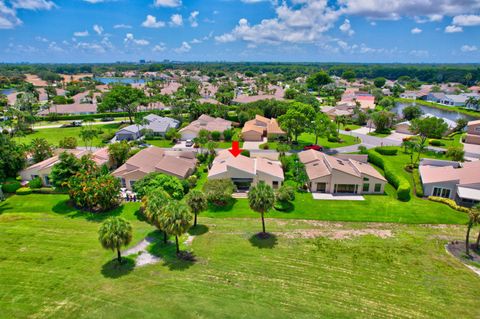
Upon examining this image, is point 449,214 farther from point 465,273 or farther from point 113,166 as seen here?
point 113,166

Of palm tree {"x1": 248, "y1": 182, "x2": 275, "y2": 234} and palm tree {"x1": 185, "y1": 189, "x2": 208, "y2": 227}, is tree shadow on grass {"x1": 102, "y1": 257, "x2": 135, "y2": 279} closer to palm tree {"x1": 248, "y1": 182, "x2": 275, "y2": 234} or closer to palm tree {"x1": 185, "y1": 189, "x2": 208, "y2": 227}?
palm tree {"x1": 185, "y1": 189, "x2": 208, "y2": 227}

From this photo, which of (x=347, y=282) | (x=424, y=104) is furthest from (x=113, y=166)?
(x=424, y=104)

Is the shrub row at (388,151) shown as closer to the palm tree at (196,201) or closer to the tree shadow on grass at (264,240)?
the tree shadow on grass at (264,240)

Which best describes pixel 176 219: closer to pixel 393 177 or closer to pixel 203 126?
pixel 393 177

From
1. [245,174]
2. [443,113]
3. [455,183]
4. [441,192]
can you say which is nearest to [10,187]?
[245,174]

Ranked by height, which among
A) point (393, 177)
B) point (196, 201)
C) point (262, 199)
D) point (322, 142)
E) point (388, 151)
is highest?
point (262, 199)

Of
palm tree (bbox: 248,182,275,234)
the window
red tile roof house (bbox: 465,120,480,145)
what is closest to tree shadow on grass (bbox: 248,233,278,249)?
palm tree (bbox: 248,182,275,234)

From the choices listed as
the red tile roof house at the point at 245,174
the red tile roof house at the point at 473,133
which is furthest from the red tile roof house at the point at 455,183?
the red tile roof house at the point at 473,133
